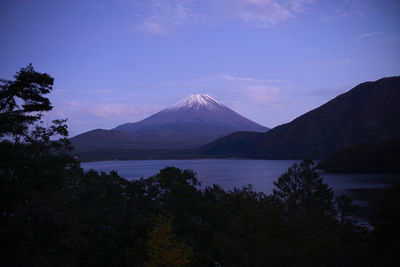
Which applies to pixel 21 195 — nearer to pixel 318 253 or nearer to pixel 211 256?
pixel 211 256

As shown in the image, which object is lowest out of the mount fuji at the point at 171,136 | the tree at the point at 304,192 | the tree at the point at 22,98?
the tree at the point at 304,192

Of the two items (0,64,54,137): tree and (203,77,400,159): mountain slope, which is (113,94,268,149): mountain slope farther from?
(0,64,54,137): tree

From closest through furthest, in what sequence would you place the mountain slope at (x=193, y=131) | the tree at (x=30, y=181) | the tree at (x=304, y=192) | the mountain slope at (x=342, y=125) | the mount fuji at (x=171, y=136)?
the tree at (x=30, y=181) → the tree at (x=304, y=192) → the mountain slope at (x=342, y=125) → the mount fuji at (x=171, y=136) → the mountain slope at (x=193, y=131)

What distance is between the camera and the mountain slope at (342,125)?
238 ft

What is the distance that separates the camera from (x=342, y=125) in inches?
3324

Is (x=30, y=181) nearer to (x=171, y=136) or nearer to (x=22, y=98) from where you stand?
(x=22, y=98)

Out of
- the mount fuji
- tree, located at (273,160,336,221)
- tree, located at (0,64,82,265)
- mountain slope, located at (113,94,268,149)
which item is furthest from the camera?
mountain slope, located at (113,94,268,149)

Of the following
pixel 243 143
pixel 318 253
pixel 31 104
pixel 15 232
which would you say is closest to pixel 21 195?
pixel 15 232

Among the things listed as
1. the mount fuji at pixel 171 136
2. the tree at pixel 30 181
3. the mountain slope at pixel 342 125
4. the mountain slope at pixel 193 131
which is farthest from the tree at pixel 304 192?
the mountain slope at pixel 193 131

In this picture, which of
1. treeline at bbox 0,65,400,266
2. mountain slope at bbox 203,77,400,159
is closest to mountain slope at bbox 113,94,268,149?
mountain slope at bbox 203,77,400,159

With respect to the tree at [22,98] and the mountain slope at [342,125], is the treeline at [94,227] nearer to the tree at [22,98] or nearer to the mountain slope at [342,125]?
the tree at [22,98]

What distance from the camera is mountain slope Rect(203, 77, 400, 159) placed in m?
72.7

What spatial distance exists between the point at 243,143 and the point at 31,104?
112386mm

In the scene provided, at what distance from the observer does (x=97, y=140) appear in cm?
14850
